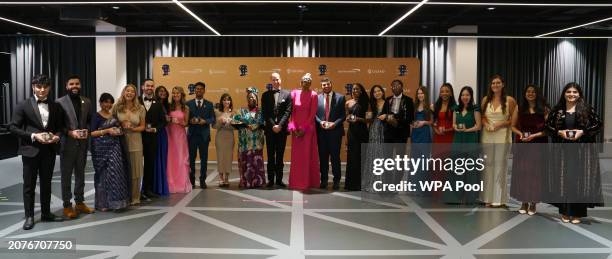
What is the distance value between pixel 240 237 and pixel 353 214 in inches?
56.8

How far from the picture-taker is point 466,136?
591 cm

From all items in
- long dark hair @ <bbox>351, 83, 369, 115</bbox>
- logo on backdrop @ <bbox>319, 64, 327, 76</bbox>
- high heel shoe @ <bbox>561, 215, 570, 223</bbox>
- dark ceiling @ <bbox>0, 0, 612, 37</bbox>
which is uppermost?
dark ceiling @ <bbox>0, 0, 612, 37</bbox>

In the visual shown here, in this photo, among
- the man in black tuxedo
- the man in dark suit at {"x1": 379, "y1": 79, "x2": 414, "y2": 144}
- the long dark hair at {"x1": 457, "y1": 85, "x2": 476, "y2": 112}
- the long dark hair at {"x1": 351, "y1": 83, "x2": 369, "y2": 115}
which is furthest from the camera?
the long dark hair at {"x1": 351, "y1": 83, "x2": 369, "y2": 115}

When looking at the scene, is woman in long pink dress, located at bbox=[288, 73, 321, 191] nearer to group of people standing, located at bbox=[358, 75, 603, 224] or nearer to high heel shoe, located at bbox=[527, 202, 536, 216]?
group of people standing, located at bbox=[358, 75, 603, 224]

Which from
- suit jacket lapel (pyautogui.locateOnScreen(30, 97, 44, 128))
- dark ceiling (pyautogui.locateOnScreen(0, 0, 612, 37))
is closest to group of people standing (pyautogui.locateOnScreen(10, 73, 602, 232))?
suit jacket lapel (pyautogui.locateOnScreen(30, 97, 44, 128))

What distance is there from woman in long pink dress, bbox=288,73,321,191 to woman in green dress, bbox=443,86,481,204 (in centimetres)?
188

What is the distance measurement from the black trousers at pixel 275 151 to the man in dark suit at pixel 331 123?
0.52m

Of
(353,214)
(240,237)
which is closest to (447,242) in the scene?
(353,214)

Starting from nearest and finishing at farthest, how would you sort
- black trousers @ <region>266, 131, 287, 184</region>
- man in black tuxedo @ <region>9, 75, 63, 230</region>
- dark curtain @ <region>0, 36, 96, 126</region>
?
man in black tuxedo @ <region>9, 75, 63, 230</region> < black trousers @ <region>266, 131, 287, 184</region> < dark curtain @ <region>0, 36, 96, 126</region>

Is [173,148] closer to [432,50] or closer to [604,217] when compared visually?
[604,217]

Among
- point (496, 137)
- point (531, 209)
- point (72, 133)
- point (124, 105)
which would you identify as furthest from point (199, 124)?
point (531, 209)

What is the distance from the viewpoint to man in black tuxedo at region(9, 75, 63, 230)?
15.0ft

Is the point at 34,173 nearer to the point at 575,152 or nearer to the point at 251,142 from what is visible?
the point at 251,142

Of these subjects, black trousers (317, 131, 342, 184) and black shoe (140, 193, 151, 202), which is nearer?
black shoe (140, 193, 151, 202)
